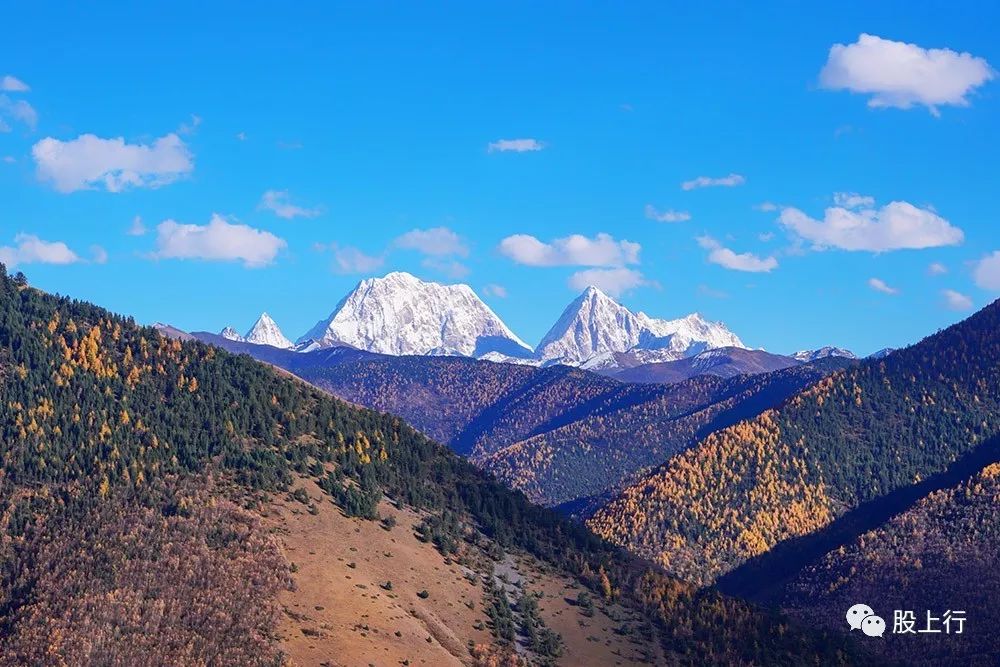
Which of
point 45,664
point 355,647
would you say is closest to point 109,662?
point 45,664

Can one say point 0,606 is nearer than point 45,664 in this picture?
No

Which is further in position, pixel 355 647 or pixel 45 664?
pixel 355 647

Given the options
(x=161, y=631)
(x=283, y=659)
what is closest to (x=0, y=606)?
(x=161, y=631)

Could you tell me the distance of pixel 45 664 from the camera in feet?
568

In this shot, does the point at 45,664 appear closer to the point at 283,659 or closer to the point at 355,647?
the point at 283,659

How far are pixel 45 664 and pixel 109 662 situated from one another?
30.5ft

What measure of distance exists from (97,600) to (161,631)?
45.1 ft

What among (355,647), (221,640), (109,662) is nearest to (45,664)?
(109,662)

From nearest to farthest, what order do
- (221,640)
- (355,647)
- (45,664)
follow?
(45,664) → (221,640) → (355,647)

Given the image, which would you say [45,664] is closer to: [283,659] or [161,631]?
[161,631]

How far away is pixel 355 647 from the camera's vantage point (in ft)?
648

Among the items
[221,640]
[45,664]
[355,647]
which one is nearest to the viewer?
[45,664]

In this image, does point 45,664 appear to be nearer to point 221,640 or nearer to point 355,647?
point 221,640

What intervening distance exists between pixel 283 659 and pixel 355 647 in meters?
18.2
